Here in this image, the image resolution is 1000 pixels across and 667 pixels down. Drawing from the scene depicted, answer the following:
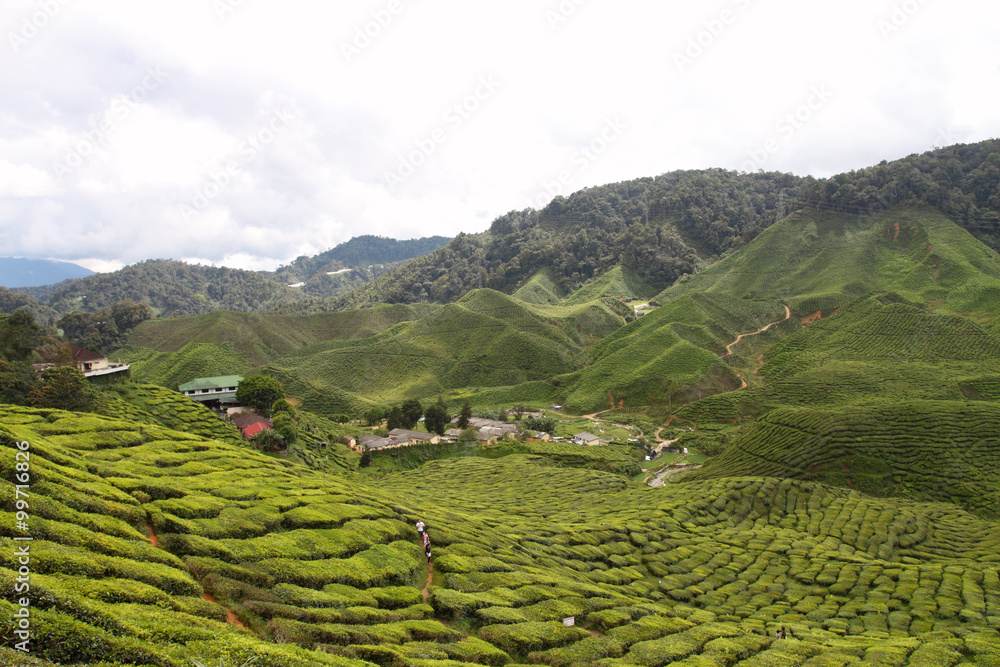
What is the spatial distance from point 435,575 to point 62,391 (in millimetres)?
31808

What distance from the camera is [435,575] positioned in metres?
20.5

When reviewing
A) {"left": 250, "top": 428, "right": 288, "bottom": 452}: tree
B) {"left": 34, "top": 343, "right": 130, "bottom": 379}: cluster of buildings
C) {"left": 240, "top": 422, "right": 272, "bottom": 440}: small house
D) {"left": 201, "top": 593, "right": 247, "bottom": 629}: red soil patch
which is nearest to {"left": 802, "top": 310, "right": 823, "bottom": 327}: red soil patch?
{"left": 250, "top": 428, "right": 288, "bottom": 452}: tree

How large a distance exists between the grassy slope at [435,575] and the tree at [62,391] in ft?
23.5

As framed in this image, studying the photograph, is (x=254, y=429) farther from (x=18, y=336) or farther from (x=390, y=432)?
(x=390, y=432)

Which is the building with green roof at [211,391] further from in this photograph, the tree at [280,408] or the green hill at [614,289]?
the green hill at [614,289]

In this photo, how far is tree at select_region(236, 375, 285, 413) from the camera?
57469 mm

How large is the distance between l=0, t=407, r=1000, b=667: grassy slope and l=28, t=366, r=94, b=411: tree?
282 inches

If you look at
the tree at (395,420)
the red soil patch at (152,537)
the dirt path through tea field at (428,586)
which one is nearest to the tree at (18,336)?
the red soil patch at (152,537)

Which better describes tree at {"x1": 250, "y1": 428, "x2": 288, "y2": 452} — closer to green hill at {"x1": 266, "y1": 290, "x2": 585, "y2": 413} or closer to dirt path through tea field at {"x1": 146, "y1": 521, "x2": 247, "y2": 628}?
dirt path through tea field at {"x1": 146, "y1": 521, "x2": 247, "y2": 628}

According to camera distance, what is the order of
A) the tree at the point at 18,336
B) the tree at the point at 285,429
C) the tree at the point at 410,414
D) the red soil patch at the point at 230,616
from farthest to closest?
the tree at the point at 410,414
the tree at the point at 285,429
the tree at the point at 18,336
the red soil patch at the point at 230,616

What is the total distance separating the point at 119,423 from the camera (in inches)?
1080

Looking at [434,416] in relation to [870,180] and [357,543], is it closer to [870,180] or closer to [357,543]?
[357,543]

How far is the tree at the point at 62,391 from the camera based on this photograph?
34562mm

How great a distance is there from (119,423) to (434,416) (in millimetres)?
43718
